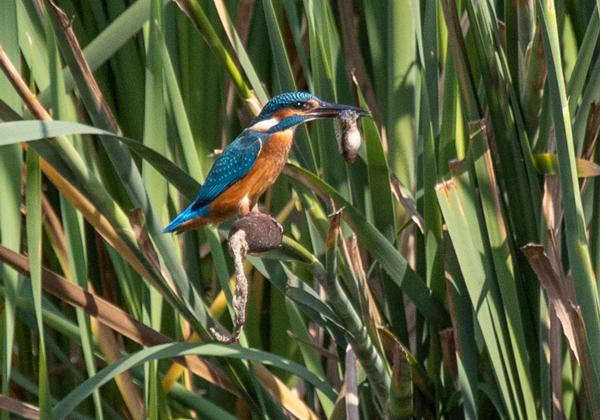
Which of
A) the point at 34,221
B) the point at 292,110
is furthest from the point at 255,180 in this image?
the point at 34,221

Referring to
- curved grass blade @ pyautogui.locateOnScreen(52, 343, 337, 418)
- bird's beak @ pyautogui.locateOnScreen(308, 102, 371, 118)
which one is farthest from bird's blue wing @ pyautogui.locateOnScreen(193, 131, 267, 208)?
curved grass blade @ pyautogui.locateOnScreen(52, 343, 337, 418)

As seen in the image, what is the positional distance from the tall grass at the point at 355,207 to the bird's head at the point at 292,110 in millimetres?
57

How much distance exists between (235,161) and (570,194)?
59 cm

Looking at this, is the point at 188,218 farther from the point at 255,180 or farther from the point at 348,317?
the point at 348,317

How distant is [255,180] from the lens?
1847 mm

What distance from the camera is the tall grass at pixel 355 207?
64.2 inches

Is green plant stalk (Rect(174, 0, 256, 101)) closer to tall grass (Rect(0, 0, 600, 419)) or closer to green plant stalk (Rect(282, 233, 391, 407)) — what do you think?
tall grass (Rect(0, 0, 600, 419))

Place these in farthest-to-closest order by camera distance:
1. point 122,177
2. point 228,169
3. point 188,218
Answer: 1. point 228,169
2. point 188,218
3. point 122,177

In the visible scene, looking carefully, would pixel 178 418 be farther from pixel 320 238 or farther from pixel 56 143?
pixel 56 143

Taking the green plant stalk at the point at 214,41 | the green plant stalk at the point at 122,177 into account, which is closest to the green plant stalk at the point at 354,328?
the green plant stalk at the point at 122,177

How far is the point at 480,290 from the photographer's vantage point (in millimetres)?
1764

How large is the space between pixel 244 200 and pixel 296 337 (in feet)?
0.96

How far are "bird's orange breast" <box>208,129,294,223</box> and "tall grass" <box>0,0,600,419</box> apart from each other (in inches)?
1.9

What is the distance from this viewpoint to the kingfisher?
5.65 ft
